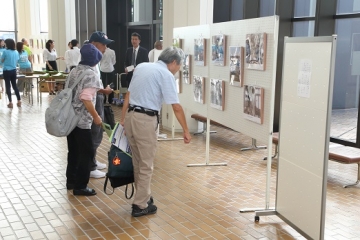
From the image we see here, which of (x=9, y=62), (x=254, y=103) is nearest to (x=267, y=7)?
(x=254, y=103)

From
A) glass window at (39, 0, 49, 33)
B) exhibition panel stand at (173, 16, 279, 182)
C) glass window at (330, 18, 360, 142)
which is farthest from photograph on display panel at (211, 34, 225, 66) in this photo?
glass window at (39, 0, 49, 33)

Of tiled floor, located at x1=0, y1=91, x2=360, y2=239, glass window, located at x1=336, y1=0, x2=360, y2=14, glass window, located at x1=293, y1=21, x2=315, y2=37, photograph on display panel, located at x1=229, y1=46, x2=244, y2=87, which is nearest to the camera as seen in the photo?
tiled floor, located at x1=0, y1=91, x2=360, y2=239

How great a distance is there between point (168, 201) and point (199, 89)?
6.94 feet

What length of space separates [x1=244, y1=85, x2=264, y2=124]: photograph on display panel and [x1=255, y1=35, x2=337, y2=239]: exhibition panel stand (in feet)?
1.37

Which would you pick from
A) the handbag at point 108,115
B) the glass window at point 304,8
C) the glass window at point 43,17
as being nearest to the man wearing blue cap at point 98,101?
the handbag at point 108,115

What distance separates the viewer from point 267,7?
8906mm

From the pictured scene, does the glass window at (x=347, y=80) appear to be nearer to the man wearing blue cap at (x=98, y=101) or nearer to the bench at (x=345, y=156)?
the bench at (x=345, y=156)

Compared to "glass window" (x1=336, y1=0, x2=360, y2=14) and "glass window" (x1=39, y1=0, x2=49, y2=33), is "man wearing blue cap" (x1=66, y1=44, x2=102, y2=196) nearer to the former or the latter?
"glass window" (x1=336, y1=0, x2=360, y2=14)

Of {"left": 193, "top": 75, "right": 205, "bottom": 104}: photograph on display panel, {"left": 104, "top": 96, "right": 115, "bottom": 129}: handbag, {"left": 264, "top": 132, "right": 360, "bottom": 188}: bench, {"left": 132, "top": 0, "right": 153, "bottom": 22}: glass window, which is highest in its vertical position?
{"left": 132, "top": 0, "right": 153, "bottom": 22}: glass window

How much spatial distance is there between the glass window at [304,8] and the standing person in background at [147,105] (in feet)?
14.1

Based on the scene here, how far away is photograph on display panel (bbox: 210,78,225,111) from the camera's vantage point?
5652mm

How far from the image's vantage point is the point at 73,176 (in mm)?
5379

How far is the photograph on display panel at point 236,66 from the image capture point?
5.06 m

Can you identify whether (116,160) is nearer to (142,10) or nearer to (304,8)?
(304,8)
